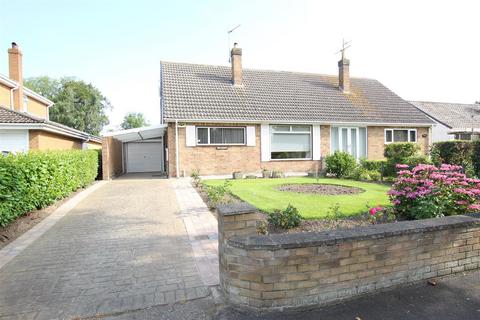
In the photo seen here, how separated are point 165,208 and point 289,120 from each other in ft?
32.8

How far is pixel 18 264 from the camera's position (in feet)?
13.9

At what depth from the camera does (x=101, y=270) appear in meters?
3.96

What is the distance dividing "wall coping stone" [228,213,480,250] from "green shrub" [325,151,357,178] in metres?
10.6

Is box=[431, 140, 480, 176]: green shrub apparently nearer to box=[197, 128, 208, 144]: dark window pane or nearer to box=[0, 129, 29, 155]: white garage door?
box=[197, 128, 208, 144]: dark window pane

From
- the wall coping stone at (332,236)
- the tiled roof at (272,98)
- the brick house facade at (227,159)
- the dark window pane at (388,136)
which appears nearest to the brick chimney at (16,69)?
the tiled roof at (272,98)

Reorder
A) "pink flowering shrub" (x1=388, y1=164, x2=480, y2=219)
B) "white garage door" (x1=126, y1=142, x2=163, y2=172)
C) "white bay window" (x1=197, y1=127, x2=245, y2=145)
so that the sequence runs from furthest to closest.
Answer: "white garage door" (x1=126, y1=142, x2=163, y2=172) → "white bay window" (x1=197, y1=127, x2=245, y2=145) → "pink flowering shrub" (x1=388, y1=164, x2=480, y2=219)

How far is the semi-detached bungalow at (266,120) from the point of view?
14.8 meters

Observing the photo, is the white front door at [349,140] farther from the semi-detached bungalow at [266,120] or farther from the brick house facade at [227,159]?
the brick house facade at [227,159]

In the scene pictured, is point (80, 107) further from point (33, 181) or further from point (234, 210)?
point (234, 210)

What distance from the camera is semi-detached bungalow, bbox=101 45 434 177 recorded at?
48.4 ft

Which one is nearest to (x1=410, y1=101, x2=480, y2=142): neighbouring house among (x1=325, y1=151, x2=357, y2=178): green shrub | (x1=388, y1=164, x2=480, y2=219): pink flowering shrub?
(x1=325, y1=151, x2=357, y2=178): green shrub

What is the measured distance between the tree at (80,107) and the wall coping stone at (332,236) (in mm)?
47621

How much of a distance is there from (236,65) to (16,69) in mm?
13296

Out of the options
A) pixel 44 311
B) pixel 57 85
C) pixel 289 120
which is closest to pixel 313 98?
pixel 289 120
